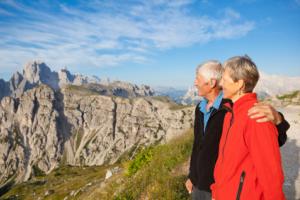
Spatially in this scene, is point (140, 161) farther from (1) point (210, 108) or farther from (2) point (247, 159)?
(2) point (247, 159)

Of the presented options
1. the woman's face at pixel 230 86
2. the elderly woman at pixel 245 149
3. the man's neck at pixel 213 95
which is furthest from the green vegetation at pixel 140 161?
the woman's face at pixel 230 86

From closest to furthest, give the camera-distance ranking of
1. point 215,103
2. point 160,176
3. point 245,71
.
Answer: point 245,71
point 215,103
point 160,176

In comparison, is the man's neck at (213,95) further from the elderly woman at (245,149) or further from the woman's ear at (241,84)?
the woman's ear at (241,84)

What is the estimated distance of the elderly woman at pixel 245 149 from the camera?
3881 millimetres

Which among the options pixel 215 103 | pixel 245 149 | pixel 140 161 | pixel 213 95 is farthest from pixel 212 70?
pixel 140 161

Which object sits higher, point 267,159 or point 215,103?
point 215,103

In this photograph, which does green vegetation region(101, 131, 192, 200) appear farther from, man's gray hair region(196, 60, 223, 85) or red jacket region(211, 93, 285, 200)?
red jacket region(211, 93, 285, 200)

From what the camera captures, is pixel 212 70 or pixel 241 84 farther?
pixel 212 70

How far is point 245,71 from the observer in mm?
4520

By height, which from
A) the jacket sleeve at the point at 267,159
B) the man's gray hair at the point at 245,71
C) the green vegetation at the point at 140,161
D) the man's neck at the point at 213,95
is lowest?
the green vegetation at the point at 140,161

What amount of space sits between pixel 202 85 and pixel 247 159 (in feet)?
7.62

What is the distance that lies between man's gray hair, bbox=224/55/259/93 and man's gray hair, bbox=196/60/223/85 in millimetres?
1448

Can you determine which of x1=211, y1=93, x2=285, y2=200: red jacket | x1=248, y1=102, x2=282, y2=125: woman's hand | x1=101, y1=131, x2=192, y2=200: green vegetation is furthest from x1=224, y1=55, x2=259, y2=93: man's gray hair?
x1=101, y1=131, x2=192, y2=200: green vegetation

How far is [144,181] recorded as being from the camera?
40.4 ft
